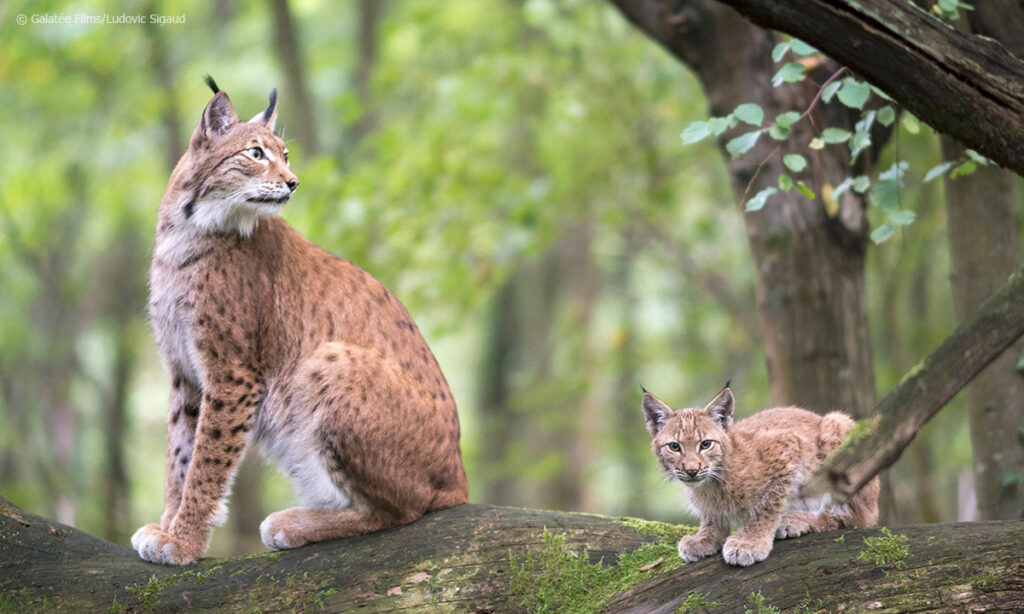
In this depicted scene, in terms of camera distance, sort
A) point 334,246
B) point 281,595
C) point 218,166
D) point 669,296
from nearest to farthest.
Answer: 1. point 281,595
2. point 218,166
3. point 334,246
4. point 669,296

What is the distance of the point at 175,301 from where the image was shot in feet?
15.7

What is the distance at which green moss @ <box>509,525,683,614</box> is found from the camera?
13.2 feet

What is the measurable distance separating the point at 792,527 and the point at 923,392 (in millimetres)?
1092

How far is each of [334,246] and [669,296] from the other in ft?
21.9

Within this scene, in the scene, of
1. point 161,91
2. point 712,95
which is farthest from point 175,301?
point 161,91

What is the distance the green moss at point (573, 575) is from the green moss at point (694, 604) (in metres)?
0.35

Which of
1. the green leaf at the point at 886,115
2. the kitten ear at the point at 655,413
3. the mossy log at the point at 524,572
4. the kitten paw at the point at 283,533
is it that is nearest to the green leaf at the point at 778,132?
the green leaf at the point at 886,115

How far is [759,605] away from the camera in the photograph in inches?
140

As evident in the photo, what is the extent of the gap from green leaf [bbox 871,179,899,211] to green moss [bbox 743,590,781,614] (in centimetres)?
190

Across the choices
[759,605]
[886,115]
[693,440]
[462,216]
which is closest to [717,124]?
[886,115]

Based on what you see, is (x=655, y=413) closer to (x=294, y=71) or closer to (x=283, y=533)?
(x=283, y=533)

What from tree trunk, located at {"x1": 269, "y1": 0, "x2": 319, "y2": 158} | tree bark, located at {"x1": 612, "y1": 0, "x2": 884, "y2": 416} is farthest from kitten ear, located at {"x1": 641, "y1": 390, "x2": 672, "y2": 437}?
tree trunk, located at {"x1": 269, "y1": 0, "x2": 319, "y2": 158}

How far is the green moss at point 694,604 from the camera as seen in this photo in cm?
363

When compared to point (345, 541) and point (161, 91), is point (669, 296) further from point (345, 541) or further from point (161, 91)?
point (345, 541)
